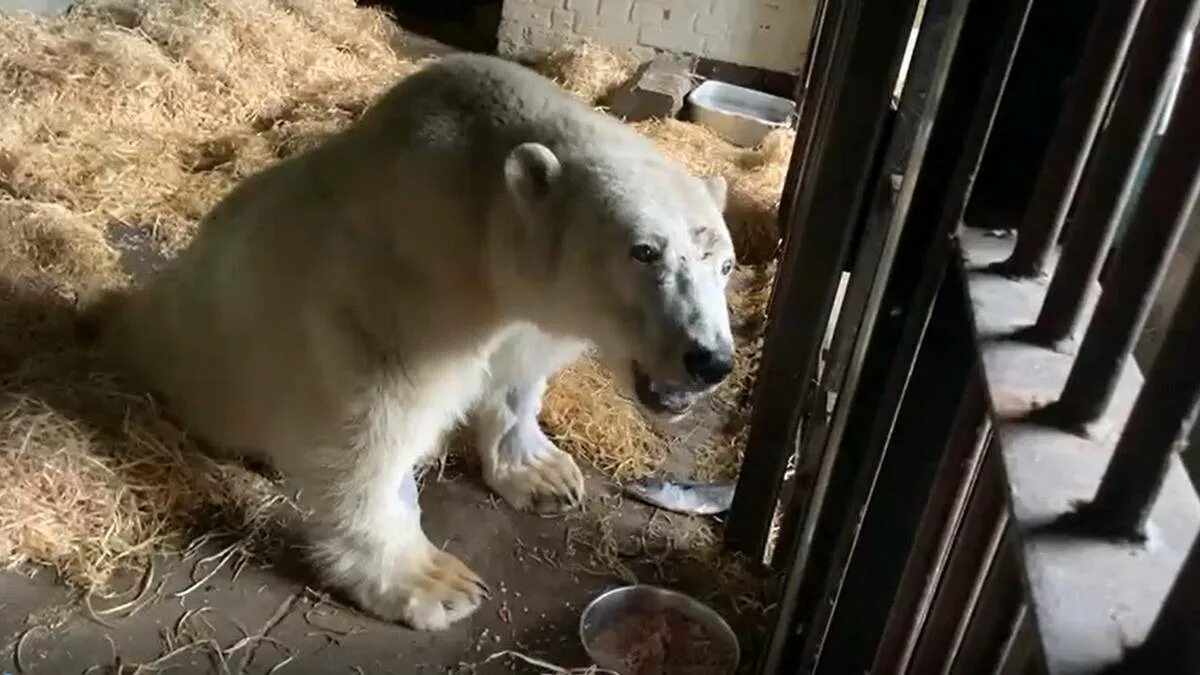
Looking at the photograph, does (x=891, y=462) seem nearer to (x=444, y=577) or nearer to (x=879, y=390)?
(x=879, y=390)

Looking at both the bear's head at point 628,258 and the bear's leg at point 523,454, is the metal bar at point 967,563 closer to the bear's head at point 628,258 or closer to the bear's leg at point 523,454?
the bear's head at point 628,258

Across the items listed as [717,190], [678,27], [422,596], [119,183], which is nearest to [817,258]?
[717,190]

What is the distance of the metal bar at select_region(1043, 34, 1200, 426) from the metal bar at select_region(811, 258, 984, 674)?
27 centimetres

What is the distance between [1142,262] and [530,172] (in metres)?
1.32

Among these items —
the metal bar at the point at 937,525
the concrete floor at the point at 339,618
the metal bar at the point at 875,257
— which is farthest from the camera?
the concrete floor at the point at 339,618

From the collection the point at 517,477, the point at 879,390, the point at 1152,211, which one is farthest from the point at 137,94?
the point at 1152,211

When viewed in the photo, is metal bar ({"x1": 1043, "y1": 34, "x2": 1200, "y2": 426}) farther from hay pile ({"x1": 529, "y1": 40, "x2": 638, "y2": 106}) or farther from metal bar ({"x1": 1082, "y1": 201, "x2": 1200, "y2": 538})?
hay pile ({"x1": 529, "y1": 40, "x2": 638, "y2": 106})

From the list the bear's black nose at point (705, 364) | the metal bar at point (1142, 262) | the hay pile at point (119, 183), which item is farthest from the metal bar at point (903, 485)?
the hay pile at point (119, 183)

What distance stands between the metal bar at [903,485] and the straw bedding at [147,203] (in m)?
1.24

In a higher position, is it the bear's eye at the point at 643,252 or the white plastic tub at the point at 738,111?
the bear's eye at the point at 643,252

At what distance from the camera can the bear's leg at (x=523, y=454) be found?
9.94 feet

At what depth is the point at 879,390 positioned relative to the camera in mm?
2094

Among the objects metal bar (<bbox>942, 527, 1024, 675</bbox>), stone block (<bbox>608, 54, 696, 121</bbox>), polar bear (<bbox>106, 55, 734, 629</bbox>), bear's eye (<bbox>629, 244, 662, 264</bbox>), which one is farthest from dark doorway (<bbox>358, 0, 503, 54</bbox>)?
metal bar (<bbox>942, 527, 1024, 675</bbox>)

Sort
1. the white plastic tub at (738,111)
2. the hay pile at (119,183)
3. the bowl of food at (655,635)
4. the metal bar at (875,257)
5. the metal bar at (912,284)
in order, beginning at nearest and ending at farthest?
the metal bar at (912,284) → the metal bar at (875,257) → the bowl of food at (655,635) → the hay pile at (119,183) → the white plastic tub at (738,111)
